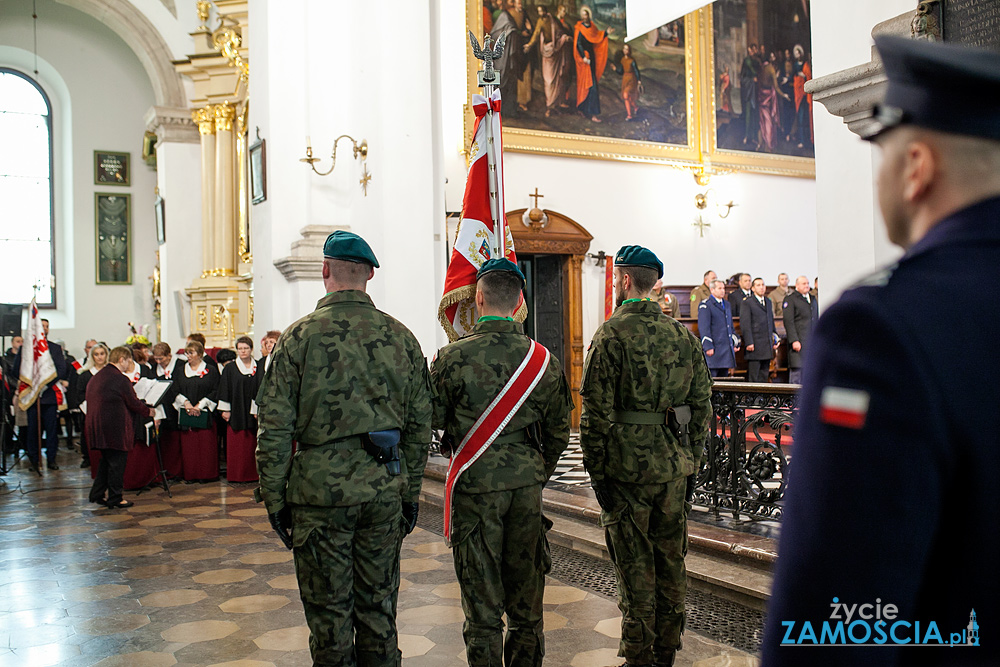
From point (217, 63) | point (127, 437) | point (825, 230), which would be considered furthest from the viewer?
point (217, 63)

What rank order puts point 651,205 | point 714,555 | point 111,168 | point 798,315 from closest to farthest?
point 714,555, point 798,315, point 651,205, point 111,168

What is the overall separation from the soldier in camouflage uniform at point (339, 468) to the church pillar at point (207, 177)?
41.8 feet

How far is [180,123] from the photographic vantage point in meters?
16.4

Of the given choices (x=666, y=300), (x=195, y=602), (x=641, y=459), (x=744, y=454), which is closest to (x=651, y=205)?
(x=666, y=300)

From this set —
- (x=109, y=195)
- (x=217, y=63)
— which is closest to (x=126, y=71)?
(x=109, y=195)

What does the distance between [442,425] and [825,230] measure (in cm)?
225

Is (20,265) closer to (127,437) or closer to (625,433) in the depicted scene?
(127,437)

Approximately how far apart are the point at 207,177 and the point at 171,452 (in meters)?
6.97

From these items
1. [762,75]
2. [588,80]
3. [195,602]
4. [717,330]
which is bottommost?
[195,602]

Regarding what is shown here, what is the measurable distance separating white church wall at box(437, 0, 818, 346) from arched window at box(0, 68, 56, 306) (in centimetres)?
1202

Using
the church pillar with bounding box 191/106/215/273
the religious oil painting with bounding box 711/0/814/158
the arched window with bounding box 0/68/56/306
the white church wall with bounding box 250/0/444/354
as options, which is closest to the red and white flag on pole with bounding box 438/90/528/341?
the white church wall with bounding box 250/0/444/354

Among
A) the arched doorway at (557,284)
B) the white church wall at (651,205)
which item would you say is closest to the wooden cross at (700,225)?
the white church wall at (651,205)

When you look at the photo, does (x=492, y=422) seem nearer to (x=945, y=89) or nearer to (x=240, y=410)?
(x=945, y=89)

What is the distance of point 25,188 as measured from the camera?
759 inches
